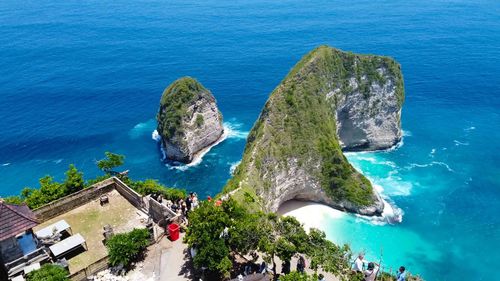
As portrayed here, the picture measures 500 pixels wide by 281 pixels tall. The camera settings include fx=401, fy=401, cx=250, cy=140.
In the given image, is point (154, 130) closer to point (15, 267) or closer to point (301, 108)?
point (301, 108)

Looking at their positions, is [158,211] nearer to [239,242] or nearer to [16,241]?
[239,242]

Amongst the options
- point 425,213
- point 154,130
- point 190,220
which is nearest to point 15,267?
point 190,220

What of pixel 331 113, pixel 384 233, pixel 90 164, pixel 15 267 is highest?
pixel 15 267

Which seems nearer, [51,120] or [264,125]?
[264,125]

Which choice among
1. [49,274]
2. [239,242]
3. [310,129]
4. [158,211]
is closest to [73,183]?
[158,211]

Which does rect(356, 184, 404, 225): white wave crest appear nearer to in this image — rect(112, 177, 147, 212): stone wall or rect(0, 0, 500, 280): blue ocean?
rect(0, 0, 500, 280): blue ocean

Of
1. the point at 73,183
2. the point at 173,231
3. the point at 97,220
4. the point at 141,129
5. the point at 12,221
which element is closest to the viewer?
the point at 12,221
